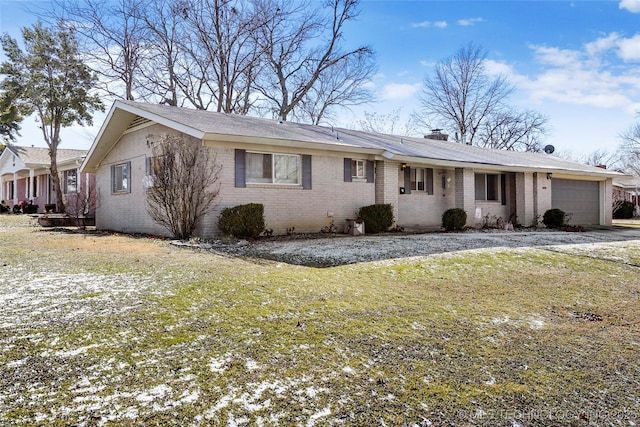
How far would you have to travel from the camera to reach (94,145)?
15695mm

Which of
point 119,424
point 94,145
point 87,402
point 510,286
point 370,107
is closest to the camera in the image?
point 119,424

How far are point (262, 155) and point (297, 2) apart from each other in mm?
18284

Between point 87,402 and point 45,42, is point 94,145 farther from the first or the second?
point 87,402

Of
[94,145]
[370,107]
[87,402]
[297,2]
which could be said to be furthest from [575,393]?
[370,107]

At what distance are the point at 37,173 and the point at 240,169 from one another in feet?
75.0

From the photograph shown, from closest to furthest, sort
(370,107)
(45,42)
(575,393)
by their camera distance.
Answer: (575,393) → (45,42) → (370,107)

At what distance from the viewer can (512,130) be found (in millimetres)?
41219

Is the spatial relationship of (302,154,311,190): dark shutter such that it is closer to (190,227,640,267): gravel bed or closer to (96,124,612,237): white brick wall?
(96,124,612,237): white brick wall

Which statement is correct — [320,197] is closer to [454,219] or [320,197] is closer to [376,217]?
[376,217]

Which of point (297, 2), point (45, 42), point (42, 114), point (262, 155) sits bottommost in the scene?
point (262, 155)

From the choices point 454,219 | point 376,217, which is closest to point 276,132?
point 376,217

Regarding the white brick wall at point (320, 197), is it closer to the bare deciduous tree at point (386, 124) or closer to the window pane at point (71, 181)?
the window pane at point (71, 181)

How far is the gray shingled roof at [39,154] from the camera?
26.9 m

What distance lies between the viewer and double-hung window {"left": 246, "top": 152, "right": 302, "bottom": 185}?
12.5 metres
